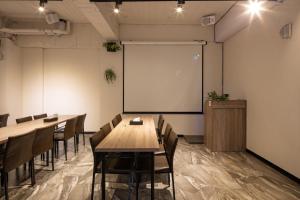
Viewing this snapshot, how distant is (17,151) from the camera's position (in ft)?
8.51

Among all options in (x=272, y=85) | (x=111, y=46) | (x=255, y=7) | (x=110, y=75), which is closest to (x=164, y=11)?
(x=111, y=46)

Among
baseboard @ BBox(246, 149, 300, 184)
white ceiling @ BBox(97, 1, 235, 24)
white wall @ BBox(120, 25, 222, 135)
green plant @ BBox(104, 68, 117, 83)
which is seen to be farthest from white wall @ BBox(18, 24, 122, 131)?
baseboard @ BBox(246, 149, 300, 184)

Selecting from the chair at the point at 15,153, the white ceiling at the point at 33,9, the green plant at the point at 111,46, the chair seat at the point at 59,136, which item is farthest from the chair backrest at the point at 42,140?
the green plant at the point at 111,46

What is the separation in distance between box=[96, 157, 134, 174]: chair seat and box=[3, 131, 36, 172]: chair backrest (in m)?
0.94

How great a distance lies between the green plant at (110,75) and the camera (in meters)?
6.38

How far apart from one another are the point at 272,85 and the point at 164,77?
10.2ft

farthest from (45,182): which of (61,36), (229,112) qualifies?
(61,36)

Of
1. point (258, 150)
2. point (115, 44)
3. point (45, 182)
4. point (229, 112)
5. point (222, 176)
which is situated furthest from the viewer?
point (115, 44)

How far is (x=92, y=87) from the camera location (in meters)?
6.67

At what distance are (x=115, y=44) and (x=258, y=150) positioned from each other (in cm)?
445

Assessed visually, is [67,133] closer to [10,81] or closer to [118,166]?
[118,166]

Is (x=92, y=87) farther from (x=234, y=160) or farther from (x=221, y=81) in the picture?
(x=234, y=160)

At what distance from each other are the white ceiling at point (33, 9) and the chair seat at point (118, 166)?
12.5 ft

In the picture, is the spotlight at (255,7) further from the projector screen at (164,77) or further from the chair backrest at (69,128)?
the chair backrest at (69,128)
